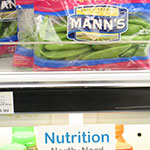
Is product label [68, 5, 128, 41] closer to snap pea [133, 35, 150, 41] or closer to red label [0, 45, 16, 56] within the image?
snap pea [133, 35, 150, 41]

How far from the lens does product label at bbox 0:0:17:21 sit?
948 millimetres

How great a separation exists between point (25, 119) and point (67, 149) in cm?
17

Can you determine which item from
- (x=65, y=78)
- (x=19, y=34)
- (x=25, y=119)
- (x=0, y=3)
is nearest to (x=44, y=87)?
(x=65, y=78)

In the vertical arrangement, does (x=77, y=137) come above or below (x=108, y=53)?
below

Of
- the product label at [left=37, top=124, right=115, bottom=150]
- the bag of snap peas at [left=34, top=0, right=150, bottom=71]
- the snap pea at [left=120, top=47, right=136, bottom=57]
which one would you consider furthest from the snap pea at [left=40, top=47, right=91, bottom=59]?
the product label at [left=37, top=124, right=115, bottom=150]

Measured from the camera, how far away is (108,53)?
31.4 inches

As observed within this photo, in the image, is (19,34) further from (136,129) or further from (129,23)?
(136,129)

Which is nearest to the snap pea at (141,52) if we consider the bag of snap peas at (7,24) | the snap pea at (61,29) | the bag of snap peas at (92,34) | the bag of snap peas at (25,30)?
the bag of snap peas at (92,34)

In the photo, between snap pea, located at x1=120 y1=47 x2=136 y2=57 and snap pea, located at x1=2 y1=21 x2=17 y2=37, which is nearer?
snap pea, located at x1=120 y1=47 x2=136 y2=57

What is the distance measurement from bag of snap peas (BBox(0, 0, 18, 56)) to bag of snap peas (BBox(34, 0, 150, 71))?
0.21m

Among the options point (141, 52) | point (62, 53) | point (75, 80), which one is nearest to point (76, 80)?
point (75, 80)

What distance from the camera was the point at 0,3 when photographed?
3.08 ft

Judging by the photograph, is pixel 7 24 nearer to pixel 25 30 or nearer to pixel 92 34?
pixel 25 30

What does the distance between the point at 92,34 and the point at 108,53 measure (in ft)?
0.26
